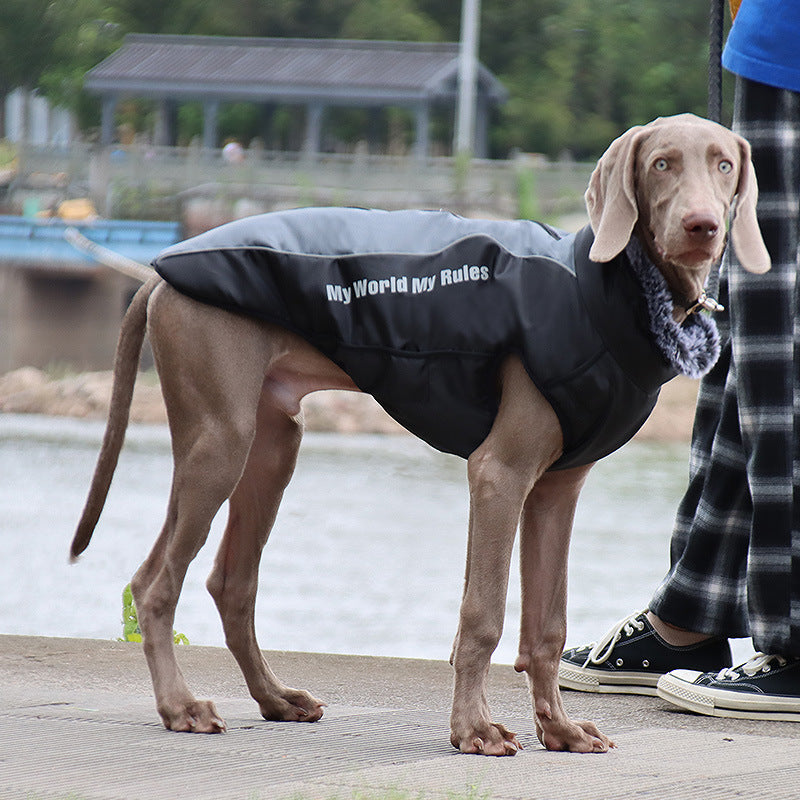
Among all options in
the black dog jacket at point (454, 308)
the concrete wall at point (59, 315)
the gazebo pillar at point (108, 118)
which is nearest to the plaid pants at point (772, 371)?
the black dog jacket at point (454, 308)

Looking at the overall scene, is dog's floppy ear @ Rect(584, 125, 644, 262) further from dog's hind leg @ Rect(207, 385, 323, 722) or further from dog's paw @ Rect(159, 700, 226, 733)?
dog's paw @ Rect(159, 700, 226, 733)

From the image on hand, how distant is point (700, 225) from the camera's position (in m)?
2.38

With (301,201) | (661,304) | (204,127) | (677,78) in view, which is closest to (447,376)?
(661,304)

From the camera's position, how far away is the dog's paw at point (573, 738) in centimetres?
260

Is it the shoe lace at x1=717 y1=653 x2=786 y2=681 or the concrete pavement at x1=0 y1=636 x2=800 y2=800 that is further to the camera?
the shoe lace at x1=717 y1=653 x2=786 y2=681

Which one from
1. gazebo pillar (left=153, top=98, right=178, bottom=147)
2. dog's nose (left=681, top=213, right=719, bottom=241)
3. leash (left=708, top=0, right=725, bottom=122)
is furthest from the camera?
gazebo pillar (left=153, top=98, right=178, bottom=147)

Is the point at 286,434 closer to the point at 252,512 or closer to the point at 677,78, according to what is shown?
the point at 252,512

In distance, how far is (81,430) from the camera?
2436 centimetres

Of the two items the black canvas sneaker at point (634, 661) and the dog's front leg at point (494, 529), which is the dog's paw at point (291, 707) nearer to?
the dog's front leg at point (494, 529)

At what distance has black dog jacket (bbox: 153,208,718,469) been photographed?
2521 millimetres

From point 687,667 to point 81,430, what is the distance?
863 inches

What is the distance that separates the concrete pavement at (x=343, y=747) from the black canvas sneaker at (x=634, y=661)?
57 millimetres

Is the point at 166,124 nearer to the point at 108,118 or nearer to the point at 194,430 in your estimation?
the point at 108,118

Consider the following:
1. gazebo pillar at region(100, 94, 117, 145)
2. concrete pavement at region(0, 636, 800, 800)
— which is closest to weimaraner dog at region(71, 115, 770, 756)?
concrete pavement at region(0, 636, 800, 800)
